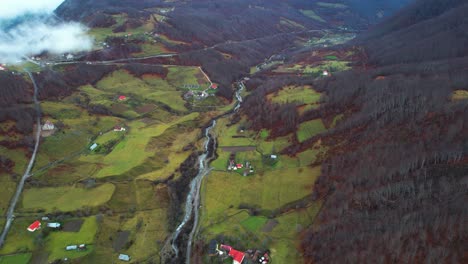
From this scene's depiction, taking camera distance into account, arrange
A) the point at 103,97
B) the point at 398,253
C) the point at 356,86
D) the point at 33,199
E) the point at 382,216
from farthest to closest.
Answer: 1. the point at 103,97
2. the point at 356,86
3. the point at 33,199
4. the point at 382,216
5. the point at 398,253

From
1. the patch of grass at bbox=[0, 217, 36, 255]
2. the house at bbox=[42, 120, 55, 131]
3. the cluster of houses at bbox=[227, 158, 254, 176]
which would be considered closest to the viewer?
the patch of grass at bbox=[0, 217, 36, 255]

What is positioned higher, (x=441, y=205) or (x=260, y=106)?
(x=441, y=205)

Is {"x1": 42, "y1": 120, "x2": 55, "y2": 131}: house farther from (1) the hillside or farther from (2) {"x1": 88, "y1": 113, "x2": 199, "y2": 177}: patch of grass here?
(2) {"x1": 88, "y1": 113, "x2": 199, "y2": 177}: patch of grass

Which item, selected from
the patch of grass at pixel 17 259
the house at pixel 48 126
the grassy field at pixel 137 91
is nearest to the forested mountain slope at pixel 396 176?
the patch of grass at pixel 17 259

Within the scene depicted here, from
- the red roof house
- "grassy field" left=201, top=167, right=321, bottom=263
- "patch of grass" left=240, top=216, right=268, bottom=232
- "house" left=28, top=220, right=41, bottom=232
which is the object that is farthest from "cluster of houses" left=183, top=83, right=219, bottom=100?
the red roof house

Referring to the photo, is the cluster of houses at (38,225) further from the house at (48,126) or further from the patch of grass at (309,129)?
the patch of grass at (309,129)

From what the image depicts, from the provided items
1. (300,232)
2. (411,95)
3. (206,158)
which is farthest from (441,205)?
(206,158)

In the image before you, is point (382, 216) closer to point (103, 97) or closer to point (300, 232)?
point (300, 232)

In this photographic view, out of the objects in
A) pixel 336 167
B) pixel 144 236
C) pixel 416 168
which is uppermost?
pixel 416 168

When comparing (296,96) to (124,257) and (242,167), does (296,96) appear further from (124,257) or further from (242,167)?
(124,257)
